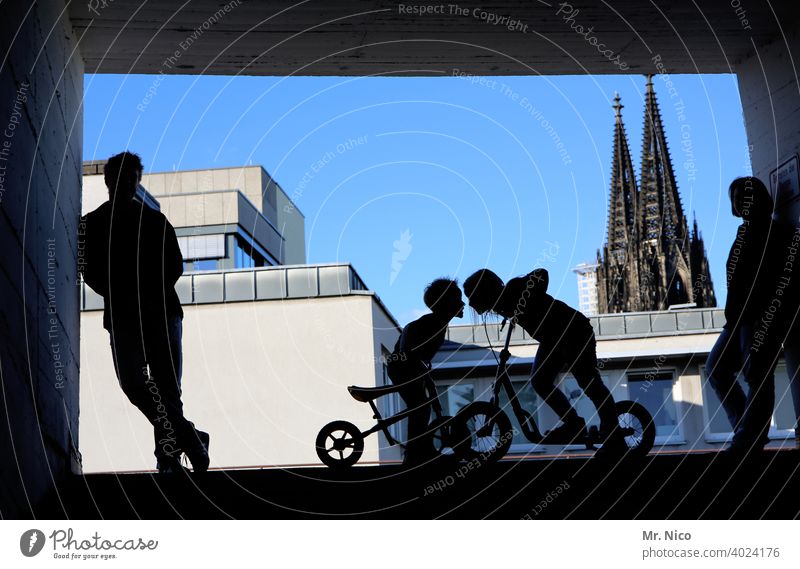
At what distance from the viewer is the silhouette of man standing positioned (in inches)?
231

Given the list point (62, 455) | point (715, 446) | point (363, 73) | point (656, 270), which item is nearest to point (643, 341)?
point (715, 446)

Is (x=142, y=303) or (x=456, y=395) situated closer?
(x=142, y=303)

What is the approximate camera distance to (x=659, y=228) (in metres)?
71.1

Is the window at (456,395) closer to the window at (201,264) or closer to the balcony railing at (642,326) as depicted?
the balcony railing at (642,326)

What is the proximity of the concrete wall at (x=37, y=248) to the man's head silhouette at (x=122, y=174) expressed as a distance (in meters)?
0.36

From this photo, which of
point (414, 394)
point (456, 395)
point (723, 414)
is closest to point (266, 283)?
point (456, 395)

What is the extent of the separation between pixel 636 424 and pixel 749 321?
1047mm

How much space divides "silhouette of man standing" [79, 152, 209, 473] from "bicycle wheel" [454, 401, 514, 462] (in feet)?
5.60

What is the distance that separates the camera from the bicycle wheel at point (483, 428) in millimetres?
6606

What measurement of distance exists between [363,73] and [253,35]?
1066 millimetres

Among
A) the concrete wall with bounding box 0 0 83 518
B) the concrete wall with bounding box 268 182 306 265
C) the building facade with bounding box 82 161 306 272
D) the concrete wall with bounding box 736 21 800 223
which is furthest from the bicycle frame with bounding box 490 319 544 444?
the concrete wall with bounding box 268 182 306 265

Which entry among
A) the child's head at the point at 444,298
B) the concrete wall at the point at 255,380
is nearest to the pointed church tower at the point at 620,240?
the concrete wall at the point at 255,380

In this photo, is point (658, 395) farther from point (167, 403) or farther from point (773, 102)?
point (167, 403)

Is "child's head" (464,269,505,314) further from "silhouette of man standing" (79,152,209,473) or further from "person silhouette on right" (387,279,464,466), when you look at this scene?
"silhouette of man standing" (79,152,209,473)
